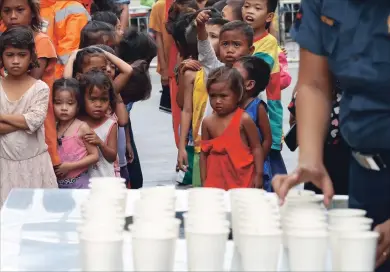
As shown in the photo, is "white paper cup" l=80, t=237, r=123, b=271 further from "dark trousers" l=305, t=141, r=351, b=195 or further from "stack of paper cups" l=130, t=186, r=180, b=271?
"dark trousers" l=305, t=141, r=351, b=195

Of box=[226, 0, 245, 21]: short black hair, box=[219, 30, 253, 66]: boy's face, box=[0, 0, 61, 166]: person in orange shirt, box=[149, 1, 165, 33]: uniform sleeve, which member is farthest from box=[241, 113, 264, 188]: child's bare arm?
box=[149, 1, 165, 33]: uniform sleeve

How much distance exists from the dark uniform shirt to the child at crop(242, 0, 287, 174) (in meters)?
3.46

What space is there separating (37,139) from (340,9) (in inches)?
124

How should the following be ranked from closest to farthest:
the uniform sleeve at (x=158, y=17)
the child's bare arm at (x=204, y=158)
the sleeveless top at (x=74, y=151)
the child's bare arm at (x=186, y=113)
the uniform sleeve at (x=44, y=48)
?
1. the child's bare arm at (x=204, y=158)
2. the sleeveless top at (x=74, y=151)
3. the uniform sleeve at (x=44, y=48)
4. the child's bare arm at (x=186, y=113)
5. the uniform sleeve at (x=158, y=17)

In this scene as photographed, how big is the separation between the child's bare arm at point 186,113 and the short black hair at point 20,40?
1.36 metres

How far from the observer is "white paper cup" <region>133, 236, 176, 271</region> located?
2.90m

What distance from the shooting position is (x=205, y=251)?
9.73 ft

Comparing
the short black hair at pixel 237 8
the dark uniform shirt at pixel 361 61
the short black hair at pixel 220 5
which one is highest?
the dark uniform shirt at pixel 361 61

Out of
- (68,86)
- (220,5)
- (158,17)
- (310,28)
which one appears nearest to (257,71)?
(68,86)

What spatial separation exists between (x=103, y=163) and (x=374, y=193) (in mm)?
3333

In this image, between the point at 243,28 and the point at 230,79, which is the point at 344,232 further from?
the point at 243,28

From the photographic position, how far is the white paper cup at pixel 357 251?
288 cm

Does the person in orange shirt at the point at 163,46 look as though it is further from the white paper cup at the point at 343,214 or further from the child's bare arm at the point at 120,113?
the white paper cup at the point at 343,214

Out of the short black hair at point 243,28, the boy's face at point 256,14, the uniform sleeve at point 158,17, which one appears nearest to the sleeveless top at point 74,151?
the short black hair at point 243,28
